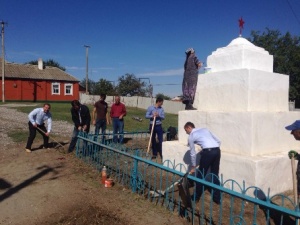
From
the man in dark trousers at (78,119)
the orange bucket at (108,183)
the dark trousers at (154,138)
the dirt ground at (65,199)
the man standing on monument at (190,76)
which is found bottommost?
the dirt ground at (65,199)

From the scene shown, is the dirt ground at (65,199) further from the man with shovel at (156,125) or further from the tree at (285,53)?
the tree at (285,53)

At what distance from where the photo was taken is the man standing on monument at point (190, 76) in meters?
6.20

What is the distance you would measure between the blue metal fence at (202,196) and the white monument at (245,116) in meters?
0.36

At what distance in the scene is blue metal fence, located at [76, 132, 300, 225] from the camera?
9.87ft

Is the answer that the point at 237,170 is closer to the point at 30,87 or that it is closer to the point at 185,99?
the point at 185,99

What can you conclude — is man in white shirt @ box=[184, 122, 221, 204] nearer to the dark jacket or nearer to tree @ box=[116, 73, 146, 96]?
the dark jacket

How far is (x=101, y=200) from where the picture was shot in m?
4.53

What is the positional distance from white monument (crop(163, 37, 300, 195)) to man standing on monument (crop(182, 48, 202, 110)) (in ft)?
0.42

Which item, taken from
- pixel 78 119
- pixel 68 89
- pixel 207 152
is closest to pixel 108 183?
pixel 207 152

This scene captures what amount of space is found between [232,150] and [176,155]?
129 centimetres

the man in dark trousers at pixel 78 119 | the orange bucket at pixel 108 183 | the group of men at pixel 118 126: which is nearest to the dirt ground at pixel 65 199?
the orange bucket at pixel 108 183

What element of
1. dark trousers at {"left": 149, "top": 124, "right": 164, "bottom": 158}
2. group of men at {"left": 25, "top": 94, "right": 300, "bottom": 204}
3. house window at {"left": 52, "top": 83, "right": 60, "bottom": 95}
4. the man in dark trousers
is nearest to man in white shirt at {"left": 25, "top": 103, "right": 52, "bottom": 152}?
group of men at {"left": 25, "top": 94, "right": 300, "bottom": 204}

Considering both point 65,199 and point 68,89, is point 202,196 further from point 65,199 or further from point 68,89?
point 68,89

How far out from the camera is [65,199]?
4.55 meters
